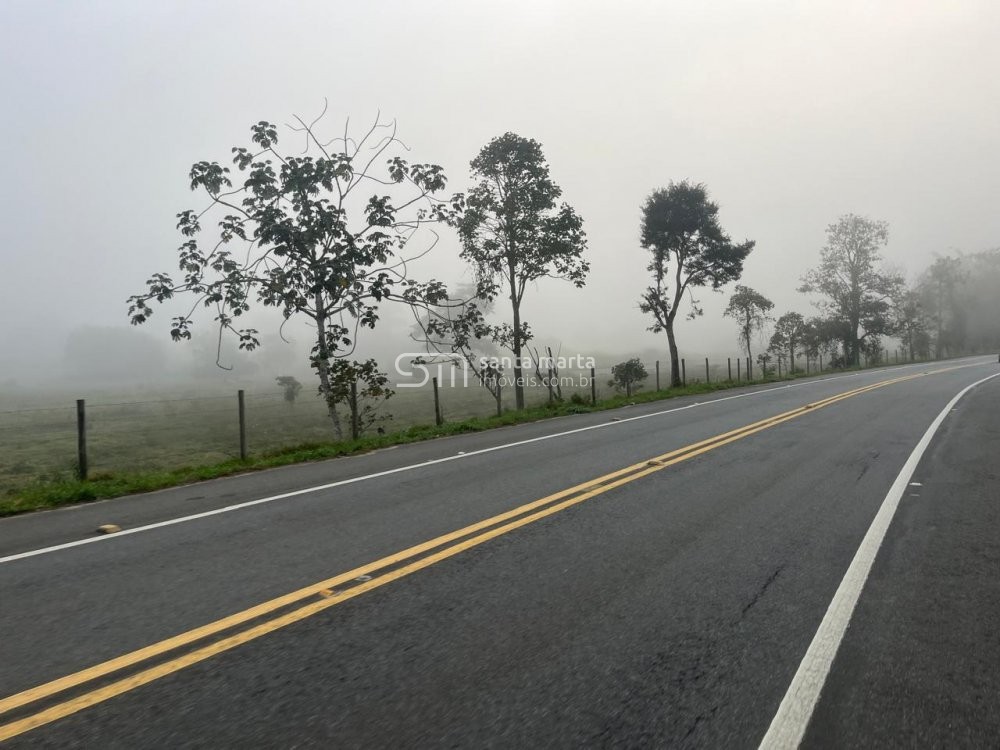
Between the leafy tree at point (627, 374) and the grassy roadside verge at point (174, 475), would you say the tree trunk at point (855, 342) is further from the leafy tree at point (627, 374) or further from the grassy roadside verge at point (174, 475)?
the grassy roadside verge at point (174, 475)

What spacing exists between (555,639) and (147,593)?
8.99ft

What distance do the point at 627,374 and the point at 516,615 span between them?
27.6 meters

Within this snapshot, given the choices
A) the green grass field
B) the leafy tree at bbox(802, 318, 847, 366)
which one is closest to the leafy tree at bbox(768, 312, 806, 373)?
the leafy tree at bbox(802, 318, 847, 366)

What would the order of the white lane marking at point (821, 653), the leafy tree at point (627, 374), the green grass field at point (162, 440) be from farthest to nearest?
the leafy tree at point (627, 374)
the green grass field at point (162, 440)
the white lane marking at point (821, 653)

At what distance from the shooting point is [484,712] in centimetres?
276

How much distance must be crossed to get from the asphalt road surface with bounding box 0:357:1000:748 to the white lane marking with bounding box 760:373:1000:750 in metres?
0.02

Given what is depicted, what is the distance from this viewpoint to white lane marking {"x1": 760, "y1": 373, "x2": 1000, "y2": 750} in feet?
8.67

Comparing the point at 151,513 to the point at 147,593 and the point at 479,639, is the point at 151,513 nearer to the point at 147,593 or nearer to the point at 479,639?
the point at 147,593

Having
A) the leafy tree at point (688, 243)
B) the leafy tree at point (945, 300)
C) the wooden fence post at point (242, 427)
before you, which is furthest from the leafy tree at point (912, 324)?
the wooden fence post at point (242, 427)

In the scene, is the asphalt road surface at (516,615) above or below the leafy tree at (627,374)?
below

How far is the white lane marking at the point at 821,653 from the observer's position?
2.64 metres

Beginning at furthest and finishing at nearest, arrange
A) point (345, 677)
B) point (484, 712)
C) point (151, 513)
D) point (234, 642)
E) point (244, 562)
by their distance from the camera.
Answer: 1. point (151, 513)
2. point (244, 562)
3. point (234, 642)
4. point (345, 677)
5. point (484, 712)

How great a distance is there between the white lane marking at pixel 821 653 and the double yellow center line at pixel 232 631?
98.6 inches

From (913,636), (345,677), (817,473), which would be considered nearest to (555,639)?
(345,677)
